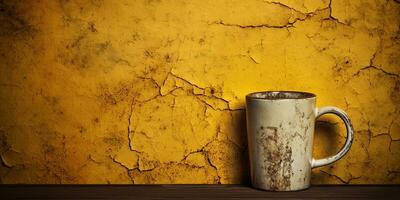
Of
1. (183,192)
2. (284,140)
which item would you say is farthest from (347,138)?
(183,192)

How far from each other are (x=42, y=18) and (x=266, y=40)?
619 mm

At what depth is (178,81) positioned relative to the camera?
140 centimetres

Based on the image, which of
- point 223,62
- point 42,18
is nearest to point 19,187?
→ point 42,18

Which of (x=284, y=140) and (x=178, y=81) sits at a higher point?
(x=178, y=81)

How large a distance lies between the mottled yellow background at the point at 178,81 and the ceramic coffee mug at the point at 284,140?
0.12 meters

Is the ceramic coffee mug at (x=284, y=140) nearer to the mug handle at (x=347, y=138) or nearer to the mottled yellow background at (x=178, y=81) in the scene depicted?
the mug handle at (x=347, y=138)

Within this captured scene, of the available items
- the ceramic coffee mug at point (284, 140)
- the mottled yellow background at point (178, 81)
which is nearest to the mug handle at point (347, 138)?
the ceramic coffee mug at point (284, 140)

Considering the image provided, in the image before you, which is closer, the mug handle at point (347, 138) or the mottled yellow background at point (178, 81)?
the mug handle at point (347, 138)

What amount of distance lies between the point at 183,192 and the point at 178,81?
1.00 ft

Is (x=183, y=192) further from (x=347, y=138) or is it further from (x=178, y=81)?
(x=347, y=138)

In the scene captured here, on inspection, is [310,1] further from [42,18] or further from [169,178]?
[42,18]

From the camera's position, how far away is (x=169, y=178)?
1417mm

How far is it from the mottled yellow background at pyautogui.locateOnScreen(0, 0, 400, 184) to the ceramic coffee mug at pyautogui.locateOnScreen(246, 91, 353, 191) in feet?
0.38

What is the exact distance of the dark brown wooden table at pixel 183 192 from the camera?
1248mm
